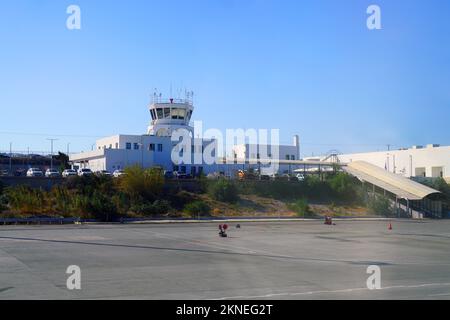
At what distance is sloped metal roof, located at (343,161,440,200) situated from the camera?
63.3m

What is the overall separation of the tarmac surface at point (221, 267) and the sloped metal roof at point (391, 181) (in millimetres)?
35068

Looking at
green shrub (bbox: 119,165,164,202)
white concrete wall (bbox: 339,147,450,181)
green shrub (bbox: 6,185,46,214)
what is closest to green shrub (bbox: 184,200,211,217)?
green shrub (bbox: 119,165,164,202)

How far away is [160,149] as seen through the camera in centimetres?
7919

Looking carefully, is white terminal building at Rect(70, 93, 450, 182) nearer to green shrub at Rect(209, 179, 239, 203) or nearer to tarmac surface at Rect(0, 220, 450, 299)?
green shrub at Rect(209, 179, 239, 203)

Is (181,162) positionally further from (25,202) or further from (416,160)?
(416,160)

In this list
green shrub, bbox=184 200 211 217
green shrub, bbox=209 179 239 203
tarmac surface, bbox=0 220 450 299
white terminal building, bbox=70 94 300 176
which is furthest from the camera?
white terminal building, bbox=70 94 300 176

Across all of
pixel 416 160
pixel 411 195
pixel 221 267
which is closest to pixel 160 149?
pixel 411 195

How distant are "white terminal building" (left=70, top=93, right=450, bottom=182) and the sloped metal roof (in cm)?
1338

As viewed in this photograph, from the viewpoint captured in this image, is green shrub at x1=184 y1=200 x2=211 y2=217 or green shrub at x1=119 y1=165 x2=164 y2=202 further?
green shrub at x1=119 y1=165 x2=164 y2=202

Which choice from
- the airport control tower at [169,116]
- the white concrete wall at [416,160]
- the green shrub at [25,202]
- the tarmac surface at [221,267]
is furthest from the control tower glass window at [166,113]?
the tarmac surface at [221,267]

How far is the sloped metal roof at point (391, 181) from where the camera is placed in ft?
208

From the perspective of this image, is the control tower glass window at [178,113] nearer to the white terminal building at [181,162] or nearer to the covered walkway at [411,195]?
the white terminal building at [181,162]

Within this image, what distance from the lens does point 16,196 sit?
48.9 metres

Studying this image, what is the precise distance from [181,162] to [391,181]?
28961 millimetres
